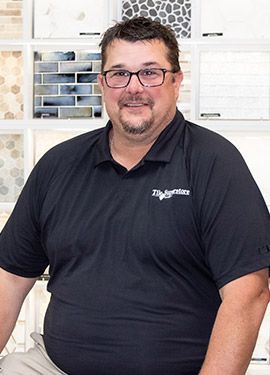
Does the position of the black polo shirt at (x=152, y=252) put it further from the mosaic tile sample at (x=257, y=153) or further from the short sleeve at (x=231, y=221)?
the mosaic tile sample at (x=257, y=153)

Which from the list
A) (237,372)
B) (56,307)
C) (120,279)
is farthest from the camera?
(56,307)

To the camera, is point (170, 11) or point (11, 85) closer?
point (170, 11)

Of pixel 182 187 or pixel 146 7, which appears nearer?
pixel 182 187

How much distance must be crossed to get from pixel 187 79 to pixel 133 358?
147 cm

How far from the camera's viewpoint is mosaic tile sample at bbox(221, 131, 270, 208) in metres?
2.77

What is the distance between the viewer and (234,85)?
8.99 feet

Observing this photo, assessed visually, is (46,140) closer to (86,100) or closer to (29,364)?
(86,100)

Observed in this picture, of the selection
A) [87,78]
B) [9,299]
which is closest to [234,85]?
[87,78]

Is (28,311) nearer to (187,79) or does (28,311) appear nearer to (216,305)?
(187,79)

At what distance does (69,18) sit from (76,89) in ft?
0.93

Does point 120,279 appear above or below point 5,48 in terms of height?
below

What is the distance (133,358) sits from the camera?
156 centimetres

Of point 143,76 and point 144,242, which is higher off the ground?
point 143,76

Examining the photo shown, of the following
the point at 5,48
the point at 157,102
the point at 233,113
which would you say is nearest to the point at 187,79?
the point at 233,113
